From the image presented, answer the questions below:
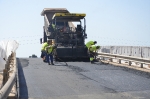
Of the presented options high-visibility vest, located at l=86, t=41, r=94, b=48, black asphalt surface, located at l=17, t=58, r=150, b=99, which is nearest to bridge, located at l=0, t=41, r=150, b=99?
black asphalt surface, located at l=17, t=58, r=150, b=99

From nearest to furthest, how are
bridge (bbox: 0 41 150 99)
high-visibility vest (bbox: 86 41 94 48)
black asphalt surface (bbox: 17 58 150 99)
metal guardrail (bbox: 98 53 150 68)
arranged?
bridge (bbox: 0 41 150 99) < black asphalt surface (bbox: 17 58 150 99) < metal guardrail (bbox: 98 53 150 68) < high-visibility vest (bbox: 86 41 94 48)

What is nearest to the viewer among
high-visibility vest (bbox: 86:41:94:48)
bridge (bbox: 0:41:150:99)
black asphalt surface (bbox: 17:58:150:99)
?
bridge (bbox: 0:41:150:99)

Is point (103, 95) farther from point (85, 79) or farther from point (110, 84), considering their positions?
point (85, 79)

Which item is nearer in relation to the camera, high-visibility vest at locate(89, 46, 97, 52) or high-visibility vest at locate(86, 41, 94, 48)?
high-visibility vest at locate(89, 46, 97, 52)

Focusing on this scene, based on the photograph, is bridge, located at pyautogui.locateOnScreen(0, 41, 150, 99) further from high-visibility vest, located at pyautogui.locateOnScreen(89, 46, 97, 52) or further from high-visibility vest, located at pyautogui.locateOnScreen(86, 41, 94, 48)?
high-visibility vest, located at pyautogui.locateOnScreen(86, 41, 94, 48)

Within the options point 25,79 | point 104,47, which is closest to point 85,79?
point 25,79

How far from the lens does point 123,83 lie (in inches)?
372

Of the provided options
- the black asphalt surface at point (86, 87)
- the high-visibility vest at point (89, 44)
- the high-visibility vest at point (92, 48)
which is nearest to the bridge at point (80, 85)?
the black asphalt surface at point (86, 87)

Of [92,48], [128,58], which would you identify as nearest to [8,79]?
[128,58]

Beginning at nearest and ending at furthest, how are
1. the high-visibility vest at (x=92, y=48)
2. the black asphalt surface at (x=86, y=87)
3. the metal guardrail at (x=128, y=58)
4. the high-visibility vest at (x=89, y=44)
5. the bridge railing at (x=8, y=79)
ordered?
the bridge railing at (x=8, y=79) → the black asphalt surface at (x=86, y=87) → the metal guardrail at (x=128, y=58) → the high-visibility vest at (x=92, y=48) → the high-visibility vest at (x=89, y=44)

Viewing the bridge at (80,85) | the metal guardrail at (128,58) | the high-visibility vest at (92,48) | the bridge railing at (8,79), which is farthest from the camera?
the high-visibility vest at (92,48)

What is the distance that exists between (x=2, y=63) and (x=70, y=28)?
8.89 m

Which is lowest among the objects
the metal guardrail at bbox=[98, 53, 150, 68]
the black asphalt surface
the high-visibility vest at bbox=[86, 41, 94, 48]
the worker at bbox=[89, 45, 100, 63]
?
the black asphalt surface

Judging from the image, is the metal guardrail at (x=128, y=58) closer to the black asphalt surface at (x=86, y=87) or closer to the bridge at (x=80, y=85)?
the bridge at (x=80, y=85)
